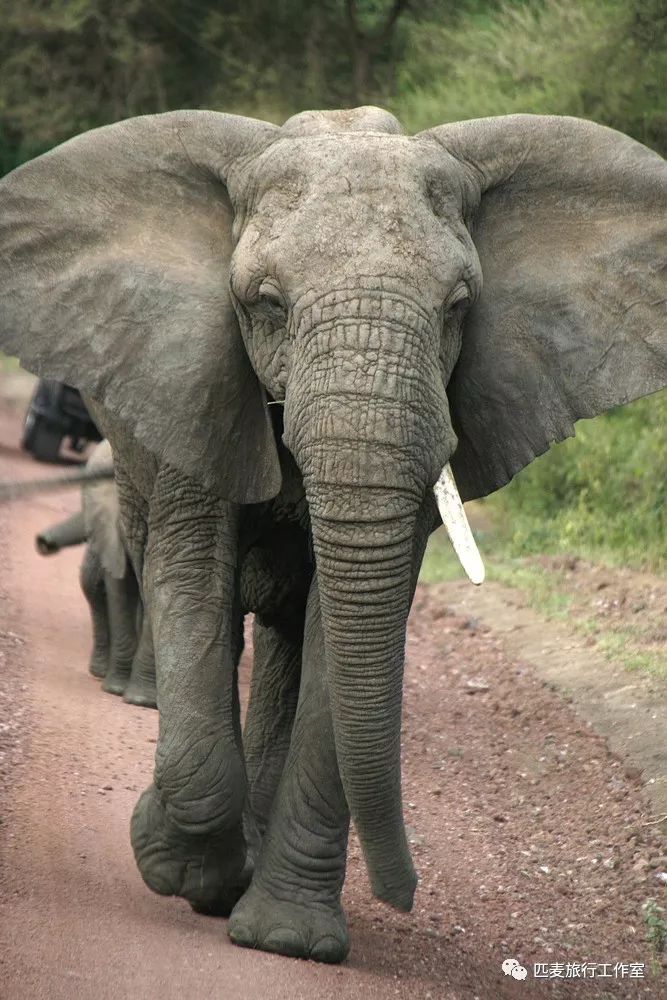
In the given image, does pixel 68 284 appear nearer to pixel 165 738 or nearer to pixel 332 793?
pixel 165 738

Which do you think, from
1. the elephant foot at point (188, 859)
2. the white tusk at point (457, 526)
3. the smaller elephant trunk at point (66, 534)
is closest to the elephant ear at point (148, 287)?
the white tusk at point (457, 526)

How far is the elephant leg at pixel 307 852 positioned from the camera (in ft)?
16.3

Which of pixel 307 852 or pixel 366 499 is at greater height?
pixel 366 499

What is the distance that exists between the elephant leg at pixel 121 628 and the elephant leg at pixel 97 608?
15 cm

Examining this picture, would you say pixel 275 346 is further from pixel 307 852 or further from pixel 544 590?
pixel 544 590

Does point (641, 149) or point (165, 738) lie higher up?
point (641, 149)

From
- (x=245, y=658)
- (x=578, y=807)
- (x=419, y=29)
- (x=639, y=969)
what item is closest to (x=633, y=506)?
(x=245, y=658)

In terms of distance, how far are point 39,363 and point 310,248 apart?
3.35 ft

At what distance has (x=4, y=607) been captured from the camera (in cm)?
1053

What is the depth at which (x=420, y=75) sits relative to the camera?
68.7 feet

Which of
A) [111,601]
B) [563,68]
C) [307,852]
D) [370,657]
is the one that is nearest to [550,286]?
[370,657]

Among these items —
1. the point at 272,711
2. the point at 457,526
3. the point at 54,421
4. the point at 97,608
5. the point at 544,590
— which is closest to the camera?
the point at 457,526

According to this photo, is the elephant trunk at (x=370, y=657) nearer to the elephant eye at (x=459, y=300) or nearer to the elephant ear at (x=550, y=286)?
the elephant eye at (x=459, y=300)

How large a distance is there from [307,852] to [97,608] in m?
4.95
